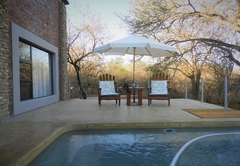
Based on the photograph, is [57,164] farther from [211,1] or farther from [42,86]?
[211,1]

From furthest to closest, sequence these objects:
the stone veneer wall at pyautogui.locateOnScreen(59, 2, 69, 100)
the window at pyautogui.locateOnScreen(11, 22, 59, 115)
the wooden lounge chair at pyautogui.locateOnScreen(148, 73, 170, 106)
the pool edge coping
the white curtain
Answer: the stone veneer wall at pyautogui.locateOnScreen(59, 2, 69, 100), the white curtain, the wooden lounge chair at pyautogui.locateOnScreen(148, 73, 170, 106), the window at pyautogui.locateOnScreen(11, 22, 59, 115), the pool edge coping

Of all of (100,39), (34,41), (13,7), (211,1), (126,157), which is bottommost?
(126,157)

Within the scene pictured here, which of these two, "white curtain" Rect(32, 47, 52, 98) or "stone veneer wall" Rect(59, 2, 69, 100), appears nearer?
"white curtain" Rect(32, 47, 52, 98)

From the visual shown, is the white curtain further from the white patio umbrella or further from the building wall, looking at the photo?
the white patio umbrella

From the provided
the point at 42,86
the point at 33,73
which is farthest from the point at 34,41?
the point at 42,86

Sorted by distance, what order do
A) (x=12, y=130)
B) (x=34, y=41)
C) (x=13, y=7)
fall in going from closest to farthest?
(x=12, y=130), (x=13, y=7), (x=34, y=41)

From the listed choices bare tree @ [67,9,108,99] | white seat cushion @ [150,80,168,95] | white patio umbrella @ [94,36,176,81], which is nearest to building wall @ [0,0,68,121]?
white patio umbrella @ [94,36,176,81]

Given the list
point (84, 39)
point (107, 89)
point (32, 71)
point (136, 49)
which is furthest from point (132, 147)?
point (84, 39)

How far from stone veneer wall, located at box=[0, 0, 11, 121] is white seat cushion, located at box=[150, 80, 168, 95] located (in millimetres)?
3871

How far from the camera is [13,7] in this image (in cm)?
427

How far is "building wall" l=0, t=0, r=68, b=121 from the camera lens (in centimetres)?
376

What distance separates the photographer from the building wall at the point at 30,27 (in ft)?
12.3

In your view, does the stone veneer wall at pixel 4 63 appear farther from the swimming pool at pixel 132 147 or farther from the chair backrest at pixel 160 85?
the chair backrest at pixel 160 85

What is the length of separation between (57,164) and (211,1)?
377 inches
